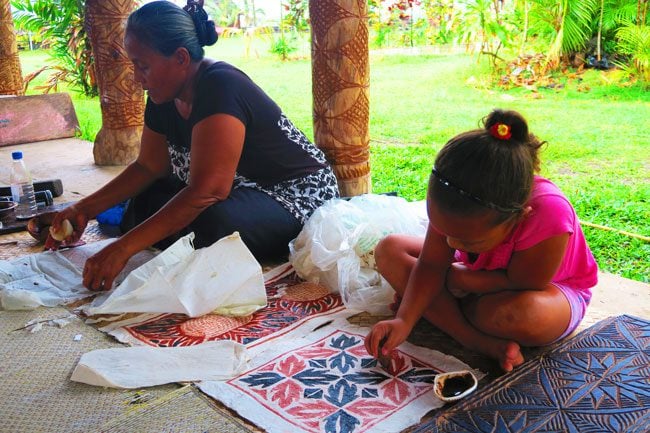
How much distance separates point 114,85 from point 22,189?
1.35 metres

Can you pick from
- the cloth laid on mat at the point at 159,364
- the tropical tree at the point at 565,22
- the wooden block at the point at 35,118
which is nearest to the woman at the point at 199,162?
the cloth laid on mat at the point at 159,364

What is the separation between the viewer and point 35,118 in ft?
18.2

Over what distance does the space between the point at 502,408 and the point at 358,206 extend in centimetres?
116

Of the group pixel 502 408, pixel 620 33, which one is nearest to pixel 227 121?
pixel 502 408

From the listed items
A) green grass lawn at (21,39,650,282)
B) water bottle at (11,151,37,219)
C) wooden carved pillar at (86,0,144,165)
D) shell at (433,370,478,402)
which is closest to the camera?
shell at (433,370,478,402)

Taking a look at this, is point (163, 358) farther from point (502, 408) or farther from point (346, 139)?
point (346, 139)

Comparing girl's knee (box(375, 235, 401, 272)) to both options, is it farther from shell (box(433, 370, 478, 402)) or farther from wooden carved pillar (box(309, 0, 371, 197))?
wooden carved pillar (box(309, 0, 371, 197))

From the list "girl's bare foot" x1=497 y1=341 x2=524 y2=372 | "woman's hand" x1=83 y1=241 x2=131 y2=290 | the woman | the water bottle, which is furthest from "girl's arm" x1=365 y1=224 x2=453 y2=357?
the water bottle

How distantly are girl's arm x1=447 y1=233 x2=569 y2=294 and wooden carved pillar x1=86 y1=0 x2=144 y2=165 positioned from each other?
322cm

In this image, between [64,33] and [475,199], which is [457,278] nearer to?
[475,199]

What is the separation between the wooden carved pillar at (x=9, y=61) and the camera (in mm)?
6289

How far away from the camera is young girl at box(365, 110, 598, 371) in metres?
1.47

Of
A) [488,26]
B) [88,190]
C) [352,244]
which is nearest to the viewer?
[352,244]

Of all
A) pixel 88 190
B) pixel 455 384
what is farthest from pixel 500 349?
pixel 88 190
